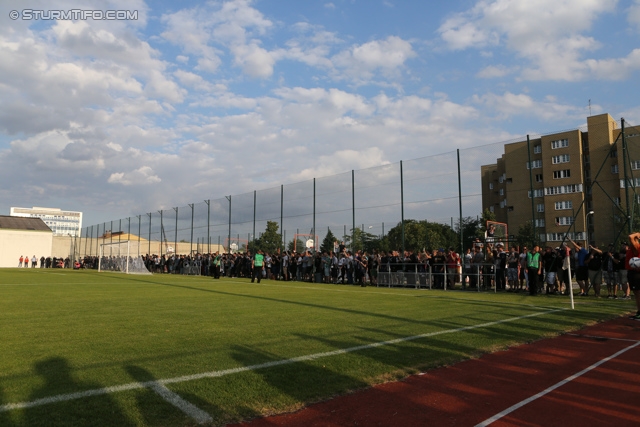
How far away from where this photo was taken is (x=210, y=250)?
1716 inches

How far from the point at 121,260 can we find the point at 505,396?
142 feet

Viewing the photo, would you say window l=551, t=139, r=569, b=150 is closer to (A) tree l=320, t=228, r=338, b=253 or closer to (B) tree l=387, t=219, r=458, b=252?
(B) tree l=387, t=219, r=458, b=252

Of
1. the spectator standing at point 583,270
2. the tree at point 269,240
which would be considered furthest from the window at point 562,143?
the spectator standing at point 583,270

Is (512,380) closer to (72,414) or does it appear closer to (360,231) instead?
(72,414)

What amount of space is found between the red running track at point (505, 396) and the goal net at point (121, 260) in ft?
115

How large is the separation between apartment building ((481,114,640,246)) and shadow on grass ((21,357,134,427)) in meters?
15.7

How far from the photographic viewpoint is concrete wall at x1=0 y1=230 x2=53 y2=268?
57.6m

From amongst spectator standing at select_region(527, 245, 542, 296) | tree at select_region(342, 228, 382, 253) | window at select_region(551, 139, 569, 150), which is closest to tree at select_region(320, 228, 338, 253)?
tree at select_region(342, 228, 382, 253)

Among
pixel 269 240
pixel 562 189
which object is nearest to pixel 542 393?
pixel 269 240

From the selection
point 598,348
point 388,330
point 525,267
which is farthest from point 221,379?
point 525,267

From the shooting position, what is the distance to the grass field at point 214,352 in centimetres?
407

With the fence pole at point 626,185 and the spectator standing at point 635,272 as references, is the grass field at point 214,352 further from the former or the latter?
the fence pole at point 626,185

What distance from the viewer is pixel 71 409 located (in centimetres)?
387

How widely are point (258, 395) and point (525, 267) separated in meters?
16.3
